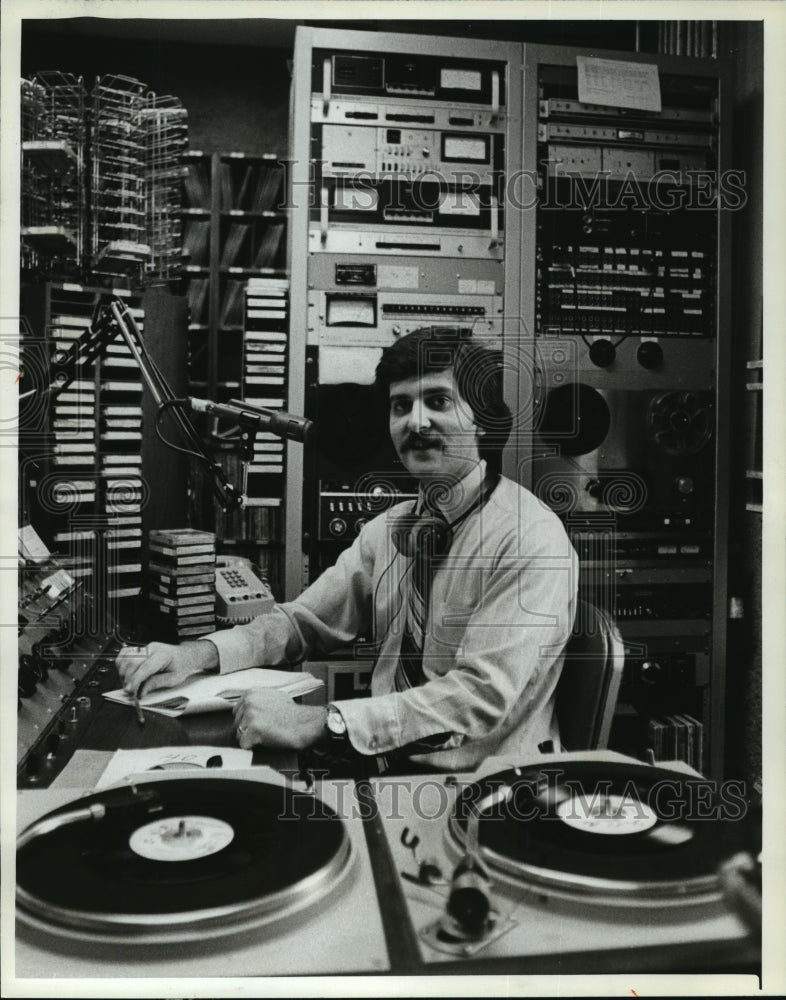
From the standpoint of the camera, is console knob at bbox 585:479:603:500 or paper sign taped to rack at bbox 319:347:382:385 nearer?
paper sign taped to rack at bbox 319:347:382:385

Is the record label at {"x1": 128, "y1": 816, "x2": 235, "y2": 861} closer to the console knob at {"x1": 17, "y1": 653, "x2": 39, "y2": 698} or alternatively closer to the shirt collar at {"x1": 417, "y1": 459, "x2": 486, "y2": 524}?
the console knob at {"x1": 17, "y1": 653, "x2": 39, "y2": 698}

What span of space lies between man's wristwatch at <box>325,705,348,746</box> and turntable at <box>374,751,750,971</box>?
0.27 m

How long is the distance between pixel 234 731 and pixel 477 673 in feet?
2.25

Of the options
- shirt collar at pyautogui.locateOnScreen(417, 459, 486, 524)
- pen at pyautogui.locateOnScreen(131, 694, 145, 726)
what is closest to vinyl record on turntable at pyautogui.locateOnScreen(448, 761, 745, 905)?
pen at pyautogui.locateOnScreen(131, 694, 145, 726)

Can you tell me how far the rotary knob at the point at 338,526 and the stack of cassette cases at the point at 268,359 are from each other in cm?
17

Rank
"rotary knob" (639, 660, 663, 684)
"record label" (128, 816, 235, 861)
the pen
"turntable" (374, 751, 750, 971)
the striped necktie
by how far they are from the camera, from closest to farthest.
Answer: "turntable" (374, 751, 750, 971), "record label" (128, 816, 235, 861), the pen, the striped necktie, "rotary knob" (639, 660, 663, 684)

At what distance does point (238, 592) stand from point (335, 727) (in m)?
0.66

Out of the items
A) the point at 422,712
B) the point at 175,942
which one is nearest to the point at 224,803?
the point at 175,942

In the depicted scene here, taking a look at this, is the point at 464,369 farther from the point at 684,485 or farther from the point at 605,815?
the point at 605,815

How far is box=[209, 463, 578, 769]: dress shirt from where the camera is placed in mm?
1928

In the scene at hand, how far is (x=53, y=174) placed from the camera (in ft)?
6.68

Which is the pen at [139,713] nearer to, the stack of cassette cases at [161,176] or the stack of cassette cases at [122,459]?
the stack of cassette cases at [122,459]

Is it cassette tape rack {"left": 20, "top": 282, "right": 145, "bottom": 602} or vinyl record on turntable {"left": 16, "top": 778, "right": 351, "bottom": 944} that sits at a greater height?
cassette tape rack {"left": 20, "top": 282, "right": 145, "bottom": 602}

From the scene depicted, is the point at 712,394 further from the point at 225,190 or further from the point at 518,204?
the point at 225,190
